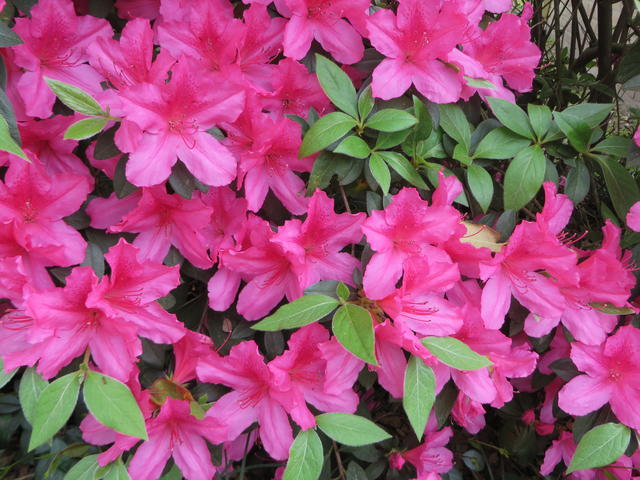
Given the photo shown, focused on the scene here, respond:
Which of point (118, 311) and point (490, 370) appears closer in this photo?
point (118, 311)

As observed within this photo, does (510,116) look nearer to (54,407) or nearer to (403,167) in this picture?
(403,167)

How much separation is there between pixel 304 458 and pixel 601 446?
57cm

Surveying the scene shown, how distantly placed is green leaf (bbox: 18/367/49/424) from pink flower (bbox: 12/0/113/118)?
0.43m

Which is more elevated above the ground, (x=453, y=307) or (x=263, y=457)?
(x=453, y=307)

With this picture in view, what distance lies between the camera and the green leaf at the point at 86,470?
1027mm

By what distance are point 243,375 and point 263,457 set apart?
67 cm

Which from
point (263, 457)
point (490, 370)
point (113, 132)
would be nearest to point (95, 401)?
point (113, 132)

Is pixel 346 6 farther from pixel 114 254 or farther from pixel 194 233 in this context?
pixel 114 254

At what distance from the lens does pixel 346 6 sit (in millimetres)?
1063

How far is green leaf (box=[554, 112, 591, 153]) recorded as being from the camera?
3.88 feet

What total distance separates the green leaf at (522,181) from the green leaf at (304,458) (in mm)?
Answer: 567

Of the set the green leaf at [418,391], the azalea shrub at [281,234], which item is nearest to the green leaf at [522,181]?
the azalea shrub at [281,234]

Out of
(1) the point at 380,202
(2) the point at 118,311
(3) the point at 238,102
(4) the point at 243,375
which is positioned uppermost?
(3) the point at 238,102

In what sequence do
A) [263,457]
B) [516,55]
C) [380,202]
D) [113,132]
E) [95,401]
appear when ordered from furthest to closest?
[263,457] → [516,55] → [380,202] → [113,132] → [95,401]
